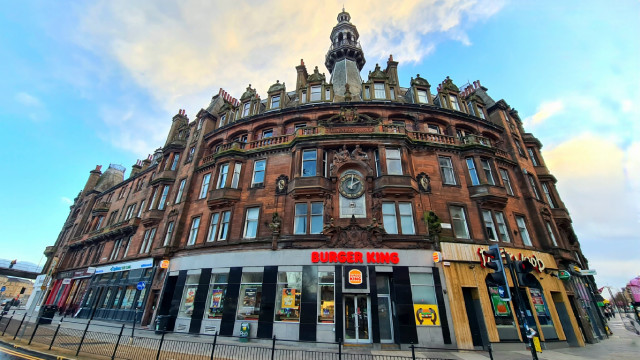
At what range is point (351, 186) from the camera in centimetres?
1908

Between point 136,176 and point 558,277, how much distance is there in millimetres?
47565

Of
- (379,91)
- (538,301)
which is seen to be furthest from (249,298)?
(379,91)

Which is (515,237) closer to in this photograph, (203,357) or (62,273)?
(203,357)

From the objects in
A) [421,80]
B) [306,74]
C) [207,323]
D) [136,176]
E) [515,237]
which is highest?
[306,74]

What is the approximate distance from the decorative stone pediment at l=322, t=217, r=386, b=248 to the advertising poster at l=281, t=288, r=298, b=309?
12.4 feet

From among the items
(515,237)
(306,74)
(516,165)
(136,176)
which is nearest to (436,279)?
(515,237)

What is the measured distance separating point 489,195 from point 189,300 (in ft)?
78.9

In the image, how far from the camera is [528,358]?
1238 cm

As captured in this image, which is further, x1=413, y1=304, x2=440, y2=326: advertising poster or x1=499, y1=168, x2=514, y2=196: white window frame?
x1=499, y1=168, x2=514, y2=196: white window frame

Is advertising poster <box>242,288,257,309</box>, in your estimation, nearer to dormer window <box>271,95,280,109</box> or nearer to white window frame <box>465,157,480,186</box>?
dormer window <box>271,95,280,109</box>

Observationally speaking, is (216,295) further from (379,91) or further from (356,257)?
(379,91)

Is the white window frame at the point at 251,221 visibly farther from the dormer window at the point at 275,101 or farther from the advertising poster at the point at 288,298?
the dormer window at the point at 275,101

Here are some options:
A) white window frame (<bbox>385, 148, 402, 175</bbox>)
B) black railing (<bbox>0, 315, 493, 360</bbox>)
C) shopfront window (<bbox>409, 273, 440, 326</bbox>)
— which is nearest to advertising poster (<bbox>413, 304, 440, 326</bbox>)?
shopfront window (<bbox>409, 273, 440, 326</bbox>)

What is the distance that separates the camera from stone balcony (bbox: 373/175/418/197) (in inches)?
723
